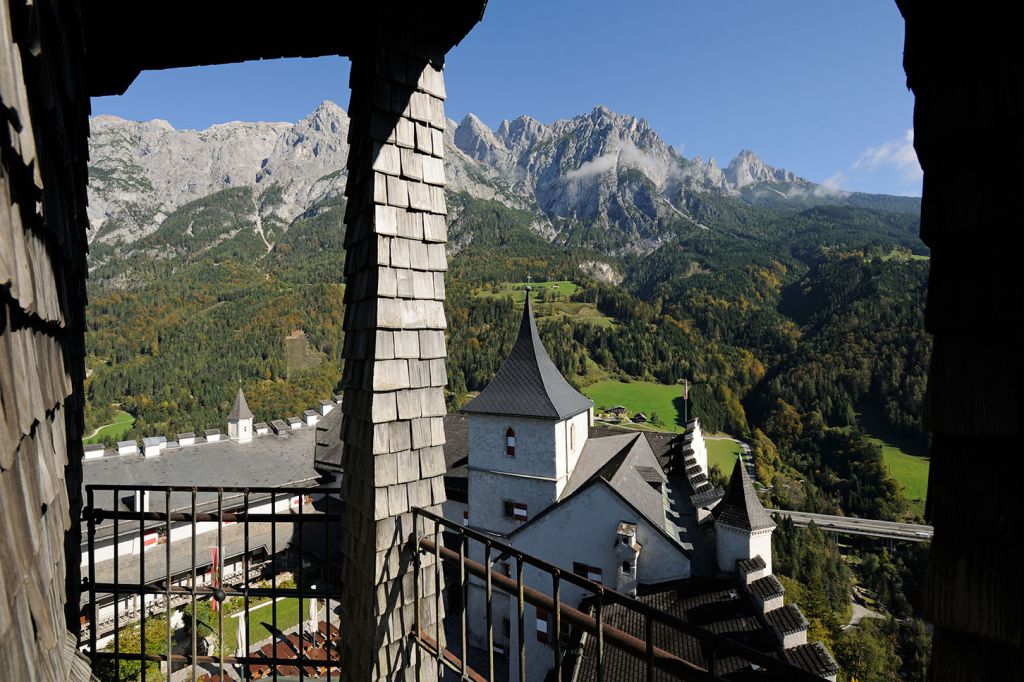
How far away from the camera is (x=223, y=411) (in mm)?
71125

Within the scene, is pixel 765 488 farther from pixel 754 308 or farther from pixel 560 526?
pixel 754 308

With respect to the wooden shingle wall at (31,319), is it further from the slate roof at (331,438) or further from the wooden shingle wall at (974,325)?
the slate roof at (331,438)

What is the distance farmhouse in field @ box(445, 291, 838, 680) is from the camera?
10414 millimetres

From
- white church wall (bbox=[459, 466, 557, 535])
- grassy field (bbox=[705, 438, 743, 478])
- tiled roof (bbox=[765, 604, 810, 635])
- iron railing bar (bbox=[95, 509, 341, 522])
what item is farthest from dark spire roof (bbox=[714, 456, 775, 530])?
grassy field (bbox=[705, 438, 743, 478])

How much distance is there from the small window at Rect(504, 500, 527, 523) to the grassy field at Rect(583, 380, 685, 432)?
4619 cm

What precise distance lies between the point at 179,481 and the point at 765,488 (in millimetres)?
53358

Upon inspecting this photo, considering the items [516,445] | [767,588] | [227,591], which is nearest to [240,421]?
[516,445]

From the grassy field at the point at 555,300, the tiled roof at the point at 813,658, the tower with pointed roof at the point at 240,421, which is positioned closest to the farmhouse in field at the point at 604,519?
the tiled roof at the point at 813,658

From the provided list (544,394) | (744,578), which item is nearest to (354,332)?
(744,578)

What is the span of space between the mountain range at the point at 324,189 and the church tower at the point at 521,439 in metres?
112

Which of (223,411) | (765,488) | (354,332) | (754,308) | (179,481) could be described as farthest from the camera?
(754,308)

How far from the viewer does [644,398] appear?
225 ft

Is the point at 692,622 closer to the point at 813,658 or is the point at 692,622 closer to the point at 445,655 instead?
the point at 813,658

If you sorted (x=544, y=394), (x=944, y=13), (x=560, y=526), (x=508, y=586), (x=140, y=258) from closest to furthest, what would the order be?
(x=944, y=13)
(x=508, y=586)
(x=560, y=526)
(x=544, y=394)
(x=140, y=258)
